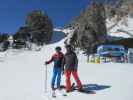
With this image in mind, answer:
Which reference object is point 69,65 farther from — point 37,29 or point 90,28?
point 37,29

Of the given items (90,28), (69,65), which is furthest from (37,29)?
(69,65)

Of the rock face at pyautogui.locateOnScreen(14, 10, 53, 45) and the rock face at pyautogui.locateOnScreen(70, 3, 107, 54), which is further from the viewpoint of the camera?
the rock face at pyautogui.locateOnScreen(14, 10, 53, 45)

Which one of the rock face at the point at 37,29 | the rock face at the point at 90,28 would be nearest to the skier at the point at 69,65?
the rock face at the point at 90,28

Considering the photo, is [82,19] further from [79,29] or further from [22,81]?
[22,81]

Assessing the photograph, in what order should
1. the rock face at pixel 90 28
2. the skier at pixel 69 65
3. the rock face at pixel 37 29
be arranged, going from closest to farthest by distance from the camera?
the skier at pixel 69 65, the rock face at pixel 90 28, the rock face at pixel 37 29

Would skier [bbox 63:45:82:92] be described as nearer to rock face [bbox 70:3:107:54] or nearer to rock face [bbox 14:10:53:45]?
rock face [bbox 70:3:107:54]

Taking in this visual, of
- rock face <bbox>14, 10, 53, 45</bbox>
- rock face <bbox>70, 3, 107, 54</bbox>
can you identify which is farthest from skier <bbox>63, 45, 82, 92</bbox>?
rock face <bbox>14, 10, 53, 45</bbox>

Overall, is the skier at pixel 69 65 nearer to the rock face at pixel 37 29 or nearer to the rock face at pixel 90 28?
the rock face at pixel 90 28

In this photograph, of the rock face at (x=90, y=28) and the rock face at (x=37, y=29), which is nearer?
the rock face at (x=90, y=28)

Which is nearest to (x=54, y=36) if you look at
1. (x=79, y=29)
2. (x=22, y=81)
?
(x=79, y=29)

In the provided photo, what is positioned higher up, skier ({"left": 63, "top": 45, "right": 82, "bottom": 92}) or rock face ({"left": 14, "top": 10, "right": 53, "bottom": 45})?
rock face ({"left": 14, "top": 10, "right": 53, "bottom": 45})

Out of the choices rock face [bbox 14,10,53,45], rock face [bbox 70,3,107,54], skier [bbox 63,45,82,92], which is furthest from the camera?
rock face [bbox 14,10,53,45]

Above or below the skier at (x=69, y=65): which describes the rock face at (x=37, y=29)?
above

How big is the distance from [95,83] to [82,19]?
1261 inches
